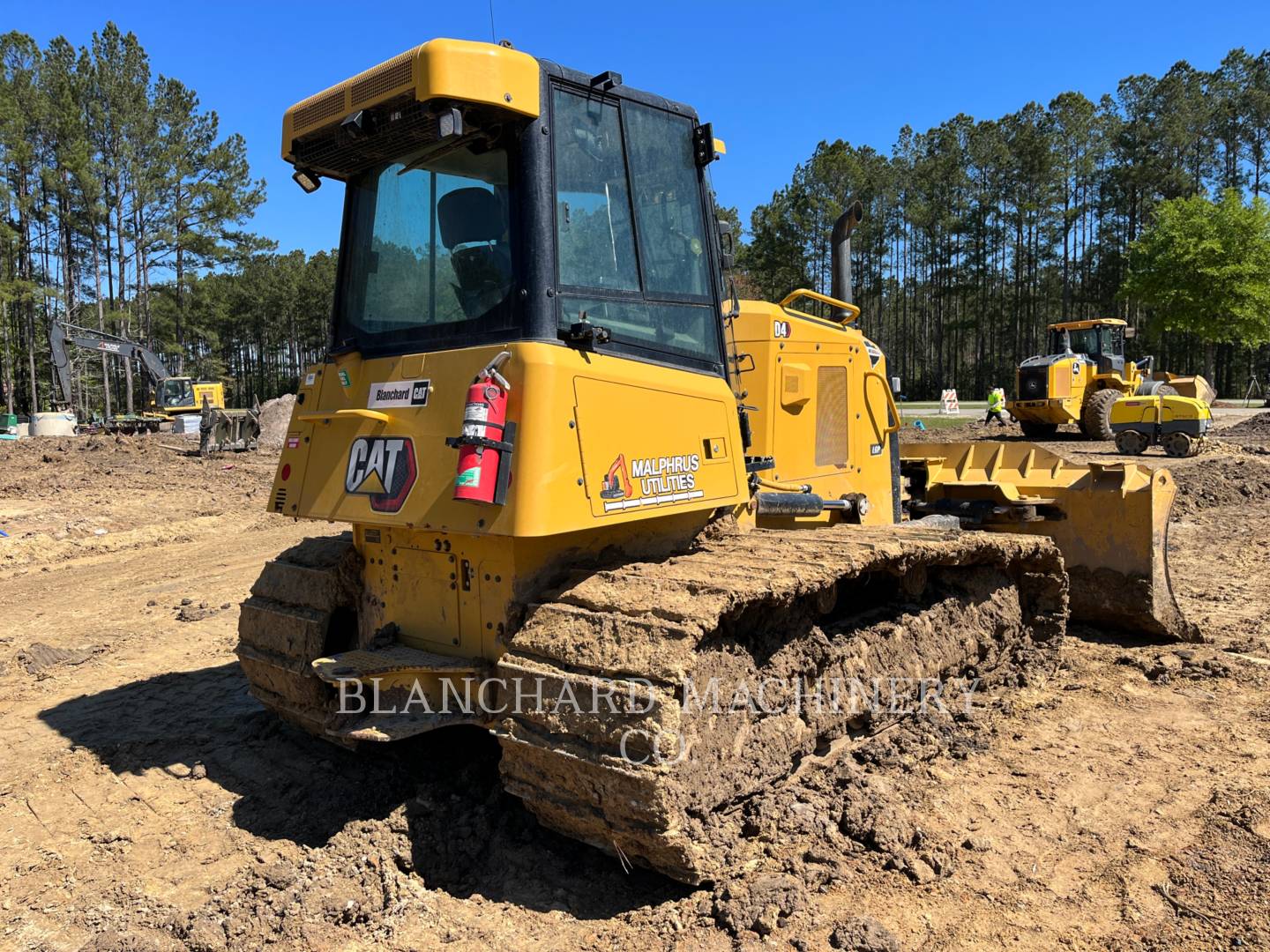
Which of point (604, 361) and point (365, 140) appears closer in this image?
point (604, 361)

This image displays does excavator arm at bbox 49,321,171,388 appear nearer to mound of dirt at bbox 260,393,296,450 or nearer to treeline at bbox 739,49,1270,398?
mound of dirt at bbox 260,393,296,450

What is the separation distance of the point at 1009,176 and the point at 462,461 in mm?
59104

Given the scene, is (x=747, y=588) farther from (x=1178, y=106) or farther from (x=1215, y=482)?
(x=1178, y=106)

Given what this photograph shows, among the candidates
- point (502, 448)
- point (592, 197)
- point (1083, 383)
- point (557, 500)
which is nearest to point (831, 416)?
point (592, 197)

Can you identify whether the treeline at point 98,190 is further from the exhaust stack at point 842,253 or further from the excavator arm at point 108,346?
the exhaust stack at point 842,253

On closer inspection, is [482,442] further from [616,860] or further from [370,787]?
[370,787]

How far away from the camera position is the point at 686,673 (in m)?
2.82

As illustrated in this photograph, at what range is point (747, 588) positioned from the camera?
3064mm

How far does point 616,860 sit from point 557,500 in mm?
1378

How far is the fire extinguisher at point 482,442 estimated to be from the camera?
300cm

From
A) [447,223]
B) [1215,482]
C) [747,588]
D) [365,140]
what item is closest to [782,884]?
[747,588]

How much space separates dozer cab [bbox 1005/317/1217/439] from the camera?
20625mm

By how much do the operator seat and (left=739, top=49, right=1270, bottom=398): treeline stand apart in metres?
50.2

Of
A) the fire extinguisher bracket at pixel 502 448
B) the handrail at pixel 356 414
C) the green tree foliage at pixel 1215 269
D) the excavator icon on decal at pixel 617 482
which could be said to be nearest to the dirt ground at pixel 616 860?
the excavator icon on decal at pixel 617 482
